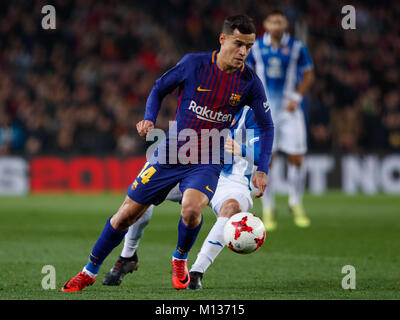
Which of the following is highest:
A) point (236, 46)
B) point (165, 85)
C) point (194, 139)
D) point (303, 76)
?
point (236, 46)

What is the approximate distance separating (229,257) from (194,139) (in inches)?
80.5

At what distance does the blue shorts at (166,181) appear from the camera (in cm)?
523

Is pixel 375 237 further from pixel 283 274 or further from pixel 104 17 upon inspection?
pixel 104 17

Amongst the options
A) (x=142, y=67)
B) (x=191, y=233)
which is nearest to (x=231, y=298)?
(x=191, y=233)

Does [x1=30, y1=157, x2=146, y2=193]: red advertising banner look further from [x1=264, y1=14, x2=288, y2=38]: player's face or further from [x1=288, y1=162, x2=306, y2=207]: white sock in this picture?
[x1=264, y1=14, x2=288, y2=38]: player's face

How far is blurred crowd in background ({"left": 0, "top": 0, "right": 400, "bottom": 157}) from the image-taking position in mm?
16719

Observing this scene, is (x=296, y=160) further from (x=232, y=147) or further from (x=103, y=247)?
(x=103, y=247)

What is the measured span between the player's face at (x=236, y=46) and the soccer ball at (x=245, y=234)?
113 cm

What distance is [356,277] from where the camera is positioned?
5.88 m

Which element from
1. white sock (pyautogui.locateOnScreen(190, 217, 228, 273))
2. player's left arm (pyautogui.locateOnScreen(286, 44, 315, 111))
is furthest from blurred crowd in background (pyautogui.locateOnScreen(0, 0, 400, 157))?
white sock (pyautogui.locateOnScreen(190, 217, 228, 273))

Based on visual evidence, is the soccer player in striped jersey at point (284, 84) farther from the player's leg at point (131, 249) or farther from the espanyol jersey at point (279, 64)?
the player's leg at point (131, 249)

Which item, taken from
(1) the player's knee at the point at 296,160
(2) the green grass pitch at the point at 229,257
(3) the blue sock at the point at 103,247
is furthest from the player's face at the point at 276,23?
(3) the blue sock at the point at 103,247

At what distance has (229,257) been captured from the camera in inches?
283

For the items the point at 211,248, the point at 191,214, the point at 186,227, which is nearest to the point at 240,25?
the point at 191,214
